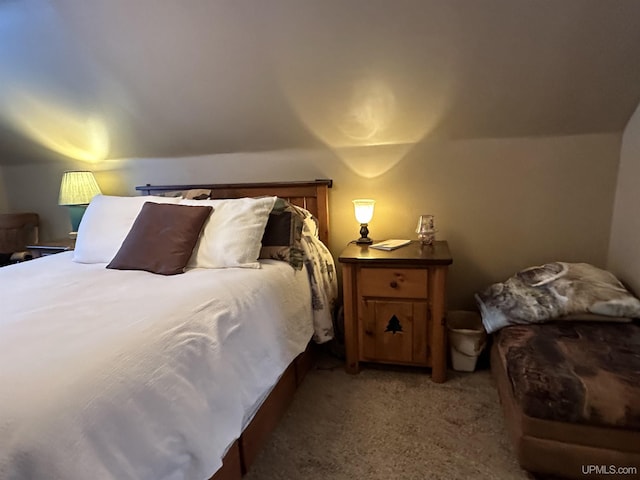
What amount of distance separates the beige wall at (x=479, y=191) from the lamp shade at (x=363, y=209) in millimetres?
209

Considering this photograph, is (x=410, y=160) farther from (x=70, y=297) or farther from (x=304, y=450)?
(x=70, y=297)

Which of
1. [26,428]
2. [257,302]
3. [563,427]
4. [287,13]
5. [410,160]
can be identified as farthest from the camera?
[410,160]

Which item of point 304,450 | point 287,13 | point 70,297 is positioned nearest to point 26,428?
point 70,297

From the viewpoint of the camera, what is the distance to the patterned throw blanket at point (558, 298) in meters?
1.79

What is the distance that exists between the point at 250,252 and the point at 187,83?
1.13m

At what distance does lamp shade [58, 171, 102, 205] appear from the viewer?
110 inches

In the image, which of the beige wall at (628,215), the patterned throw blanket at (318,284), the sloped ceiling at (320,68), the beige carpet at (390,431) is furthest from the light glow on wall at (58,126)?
the beige wall at (628,215)

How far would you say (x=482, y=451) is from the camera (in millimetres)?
1603

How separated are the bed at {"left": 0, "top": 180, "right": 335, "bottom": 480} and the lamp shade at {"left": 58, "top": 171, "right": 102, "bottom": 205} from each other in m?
0.93

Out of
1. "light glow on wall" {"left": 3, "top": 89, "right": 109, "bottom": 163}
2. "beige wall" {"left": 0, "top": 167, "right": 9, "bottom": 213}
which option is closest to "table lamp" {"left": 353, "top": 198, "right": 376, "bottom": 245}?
"light glow on wall" {"left": 3, "top": 89, "right": 109, "bottom": 163}

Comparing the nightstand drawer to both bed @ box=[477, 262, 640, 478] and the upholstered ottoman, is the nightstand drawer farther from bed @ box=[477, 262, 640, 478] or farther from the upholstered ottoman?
the upholstered ottoman

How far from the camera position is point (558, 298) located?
186 cm

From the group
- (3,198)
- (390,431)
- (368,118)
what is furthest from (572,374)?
(3,198)

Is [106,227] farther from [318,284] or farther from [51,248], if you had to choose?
[318,284]
